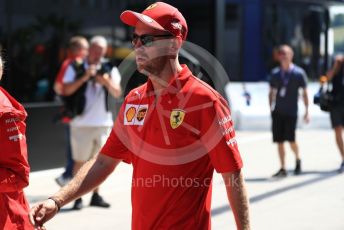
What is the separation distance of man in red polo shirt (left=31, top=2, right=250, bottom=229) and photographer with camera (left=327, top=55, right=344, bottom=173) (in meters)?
8.49

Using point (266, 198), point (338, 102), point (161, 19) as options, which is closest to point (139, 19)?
point (161, 19)

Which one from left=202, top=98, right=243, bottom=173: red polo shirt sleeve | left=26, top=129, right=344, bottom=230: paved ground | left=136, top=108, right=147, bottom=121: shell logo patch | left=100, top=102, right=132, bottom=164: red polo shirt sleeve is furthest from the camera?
left=26, top=129, right=344, bottom=230: paved ground

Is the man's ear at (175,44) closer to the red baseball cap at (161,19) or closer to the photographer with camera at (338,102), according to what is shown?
the red baseball cap at (161,19)

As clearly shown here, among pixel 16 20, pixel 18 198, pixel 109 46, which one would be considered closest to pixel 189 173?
pixel 18 198

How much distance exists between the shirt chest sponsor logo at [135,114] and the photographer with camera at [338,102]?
8.44 meters

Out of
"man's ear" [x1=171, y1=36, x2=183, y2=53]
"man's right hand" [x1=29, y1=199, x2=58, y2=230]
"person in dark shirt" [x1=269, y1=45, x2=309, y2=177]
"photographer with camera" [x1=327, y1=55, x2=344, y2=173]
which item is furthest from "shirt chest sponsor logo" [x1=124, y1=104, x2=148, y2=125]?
"photographer with camera" [x1=327, y1=55, x2=344, y2=173]

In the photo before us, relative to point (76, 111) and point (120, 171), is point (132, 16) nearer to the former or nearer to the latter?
point (76, 111)

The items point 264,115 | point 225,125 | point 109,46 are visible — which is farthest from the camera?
point 264,115

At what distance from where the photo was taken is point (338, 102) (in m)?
11.5

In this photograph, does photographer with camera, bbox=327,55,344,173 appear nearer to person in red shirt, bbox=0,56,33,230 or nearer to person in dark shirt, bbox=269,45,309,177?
person in dark shirt, bbox=269,45,309,177

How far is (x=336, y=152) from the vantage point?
13.8 m

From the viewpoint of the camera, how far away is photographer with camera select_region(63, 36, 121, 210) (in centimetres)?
834

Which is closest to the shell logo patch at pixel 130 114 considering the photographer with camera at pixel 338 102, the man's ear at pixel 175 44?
the man's ear at pixel 175 44

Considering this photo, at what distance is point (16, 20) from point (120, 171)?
2.73 meters
